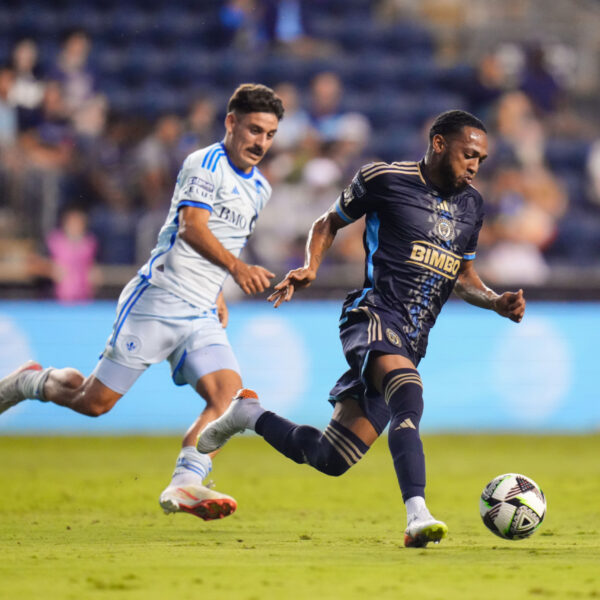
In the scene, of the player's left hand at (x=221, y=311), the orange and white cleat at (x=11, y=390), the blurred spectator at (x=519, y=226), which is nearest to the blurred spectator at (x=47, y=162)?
the blurred spectator at (x=519, y=226)

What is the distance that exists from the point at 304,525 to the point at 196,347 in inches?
50.9

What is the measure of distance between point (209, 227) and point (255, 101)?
833mm

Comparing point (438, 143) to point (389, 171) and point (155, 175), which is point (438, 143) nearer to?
point (389, 171)

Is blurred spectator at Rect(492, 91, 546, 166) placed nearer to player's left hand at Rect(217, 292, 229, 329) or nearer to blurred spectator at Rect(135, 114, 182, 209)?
blurred spectator at Rect(135, 114, 182, 209)

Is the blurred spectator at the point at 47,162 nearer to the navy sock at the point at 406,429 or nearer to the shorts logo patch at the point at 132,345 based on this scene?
the shorts logo patch at the point at 132,345

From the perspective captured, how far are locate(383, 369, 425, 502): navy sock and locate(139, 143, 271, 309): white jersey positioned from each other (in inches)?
66.6

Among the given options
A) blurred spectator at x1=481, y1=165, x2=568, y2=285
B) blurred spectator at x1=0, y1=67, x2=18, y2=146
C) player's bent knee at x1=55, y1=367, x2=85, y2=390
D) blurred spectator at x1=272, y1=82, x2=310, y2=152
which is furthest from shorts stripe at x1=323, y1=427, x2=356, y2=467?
blurred spectator at x1=0, y1=67, x2=18, y2=146

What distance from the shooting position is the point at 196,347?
6.96m

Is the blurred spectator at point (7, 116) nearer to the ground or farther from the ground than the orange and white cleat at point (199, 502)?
farther from the ground

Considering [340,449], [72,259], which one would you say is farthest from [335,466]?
[72,259]

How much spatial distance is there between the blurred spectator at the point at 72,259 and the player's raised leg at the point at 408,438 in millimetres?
8392

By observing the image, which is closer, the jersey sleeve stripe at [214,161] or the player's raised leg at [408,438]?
the player's raised leg at [408,438]

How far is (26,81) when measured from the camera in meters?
15.4

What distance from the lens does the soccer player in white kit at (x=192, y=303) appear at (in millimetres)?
6867
